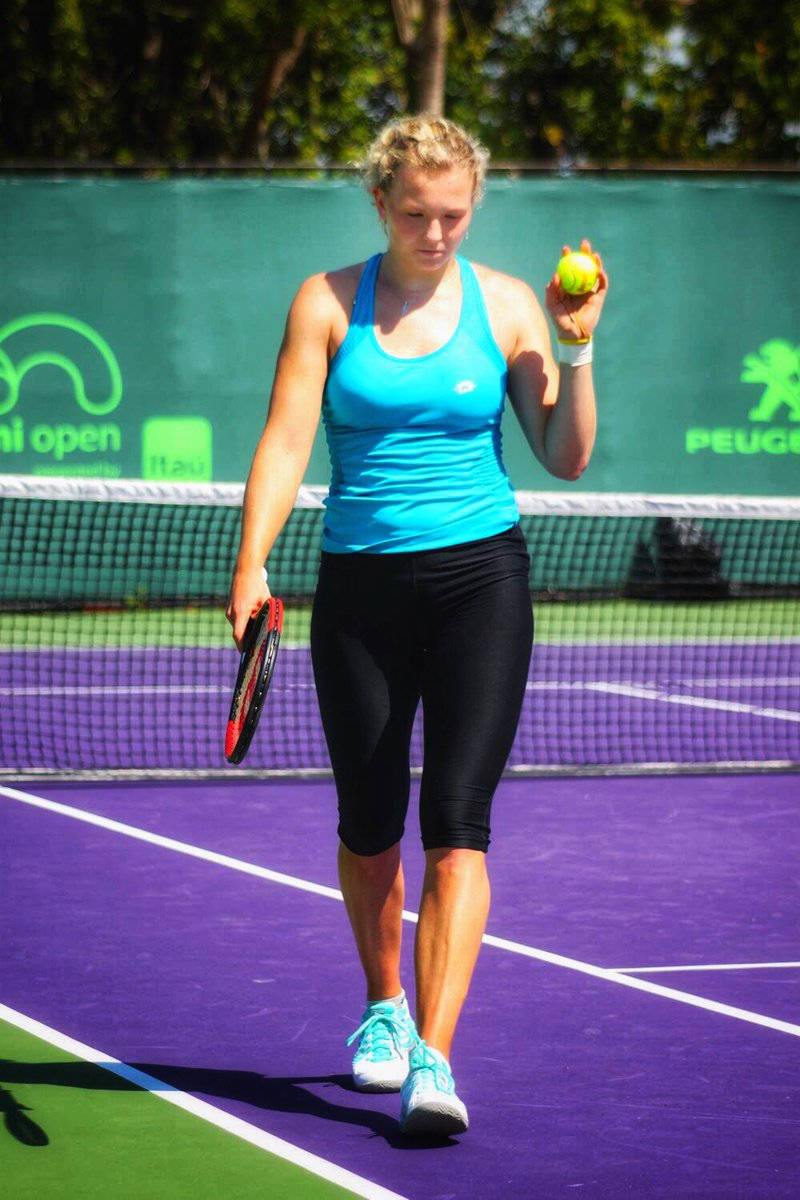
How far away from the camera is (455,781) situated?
3.66 metres

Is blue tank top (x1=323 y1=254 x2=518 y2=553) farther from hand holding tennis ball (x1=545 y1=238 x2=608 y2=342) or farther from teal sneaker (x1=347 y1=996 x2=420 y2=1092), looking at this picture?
teal sneaker (x1=347 y1=996 x2=420 y2=1092)

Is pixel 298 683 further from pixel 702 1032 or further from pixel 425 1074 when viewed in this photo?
pixel 425 1074

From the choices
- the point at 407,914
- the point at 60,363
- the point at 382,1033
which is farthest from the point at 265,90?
the point at 382,1033

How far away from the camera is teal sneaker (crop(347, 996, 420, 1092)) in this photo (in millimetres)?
3891

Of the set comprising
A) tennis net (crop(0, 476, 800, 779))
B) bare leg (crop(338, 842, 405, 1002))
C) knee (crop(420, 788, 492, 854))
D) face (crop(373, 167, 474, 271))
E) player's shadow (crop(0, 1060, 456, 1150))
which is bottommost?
tennis net (crop(0, 476, 800, 779))

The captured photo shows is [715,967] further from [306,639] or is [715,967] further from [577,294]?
[306,639]

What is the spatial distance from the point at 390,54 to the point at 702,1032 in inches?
1083

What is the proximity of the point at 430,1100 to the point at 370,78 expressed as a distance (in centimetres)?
2674

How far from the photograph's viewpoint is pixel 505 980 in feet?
15.6

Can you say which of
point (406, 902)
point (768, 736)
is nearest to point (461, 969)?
point (406, 902)

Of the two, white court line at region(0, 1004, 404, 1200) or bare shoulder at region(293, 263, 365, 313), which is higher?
bare shoulder at region(293, 263, 365, 313)

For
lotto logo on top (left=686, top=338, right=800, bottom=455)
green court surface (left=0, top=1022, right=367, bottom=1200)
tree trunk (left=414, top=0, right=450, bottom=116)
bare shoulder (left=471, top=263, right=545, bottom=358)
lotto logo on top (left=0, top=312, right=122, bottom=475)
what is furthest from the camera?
tree trunk (left=414, top=0, right=450, bottom=116)

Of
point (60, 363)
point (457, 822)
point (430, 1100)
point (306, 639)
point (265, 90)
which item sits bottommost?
point (306, 639)

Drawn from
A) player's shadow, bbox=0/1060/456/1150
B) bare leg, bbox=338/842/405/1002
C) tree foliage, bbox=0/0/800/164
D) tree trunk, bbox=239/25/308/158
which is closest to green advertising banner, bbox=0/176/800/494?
tree foliage, bbox=0/0/800/164
